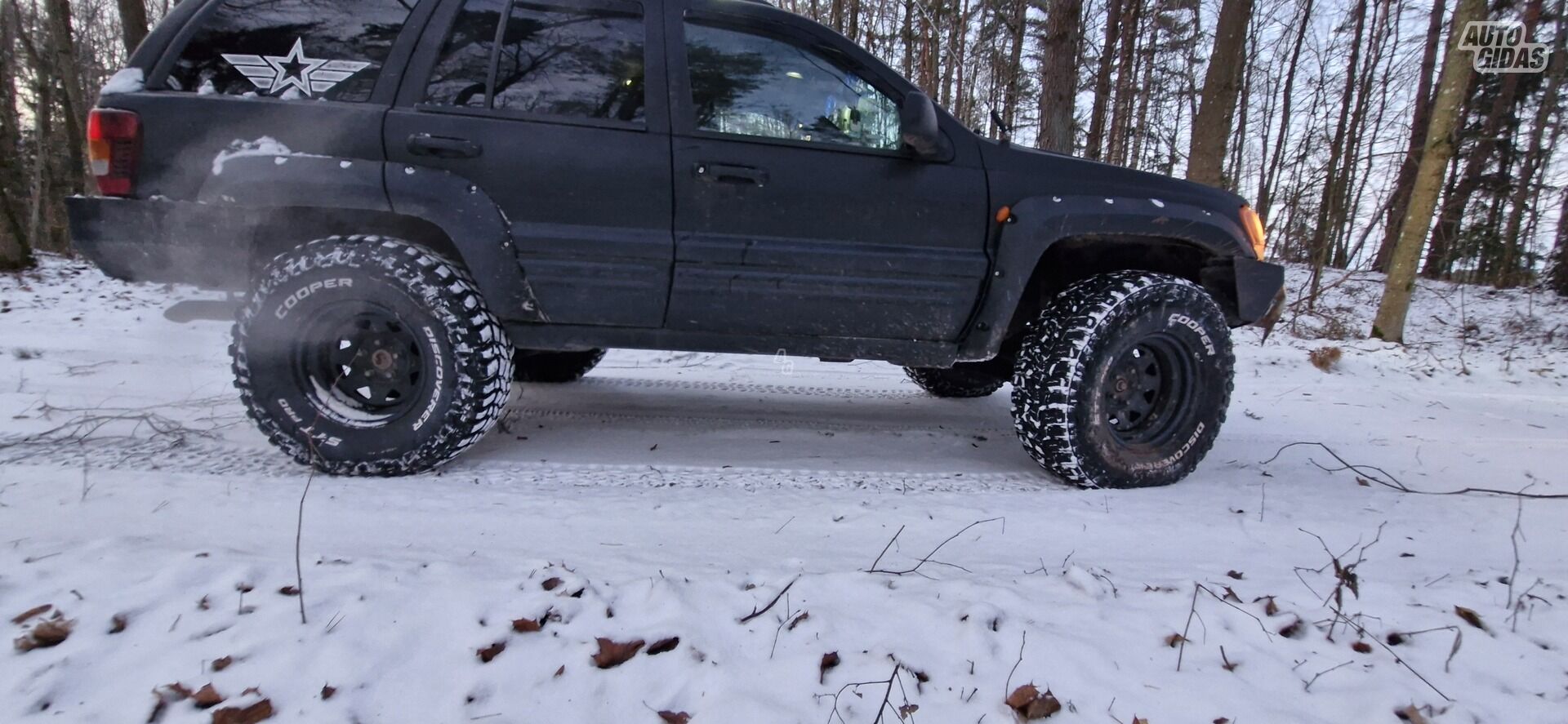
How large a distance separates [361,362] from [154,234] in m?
0.83

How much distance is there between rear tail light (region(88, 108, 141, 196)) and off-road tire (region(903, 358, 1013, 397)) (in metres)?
3.65

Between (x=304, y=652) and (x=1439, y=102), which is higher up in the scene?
(x=1439, y=102)

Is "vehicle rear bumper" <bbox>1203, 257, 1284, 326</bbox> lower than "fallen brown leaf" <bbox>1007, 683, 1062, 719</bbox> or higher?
higher

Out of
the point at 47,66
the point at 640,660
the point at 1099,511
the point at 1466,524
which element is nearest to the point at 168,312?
the point at 640,660

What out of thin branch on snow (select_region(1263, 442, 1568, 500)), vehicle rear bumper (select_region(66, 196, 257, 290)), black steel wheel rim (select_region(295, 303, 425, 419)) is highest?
vehicle rear bumper (select_region(66, 196, 257, 290))

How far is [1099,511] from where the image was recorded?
2.67 m

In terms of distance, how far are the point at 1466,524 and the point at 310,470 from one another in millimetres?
4383

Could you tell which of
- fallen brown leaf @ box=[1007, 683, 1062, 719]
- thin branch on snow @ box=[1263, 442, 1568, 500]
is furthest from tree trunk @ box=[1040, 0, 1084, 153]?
fallen brown leaf @ box=[1007, 683, 1062, 719]

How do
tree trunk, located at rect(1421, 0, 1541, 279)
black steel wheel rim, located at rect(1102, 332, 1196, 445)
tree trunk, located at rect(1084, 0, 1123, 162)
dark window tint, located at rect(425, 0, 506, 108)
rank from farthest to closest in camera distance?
tree trunk, located at rect(1421, 0, 1541, 279) → tree trunk, located at rect(1084, 0, 1123, 162) → black steel wheel rim, located at rect(1102, 332, 1196, 445) → dark window tint, located at rect(425, 0, 506, 108)

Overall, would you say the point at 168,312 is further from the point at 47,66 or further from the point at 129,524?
the point at 47,66

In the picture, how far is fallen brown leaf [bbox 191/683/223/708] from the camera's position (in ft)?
4.50

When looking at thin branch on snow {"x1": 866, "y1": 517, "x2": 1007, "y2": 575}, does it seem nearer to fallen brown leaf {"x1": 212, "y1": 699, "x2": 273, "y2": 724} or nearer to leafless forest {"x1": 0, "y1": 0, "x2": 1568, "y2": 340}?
fallen brown leaf {"x1": 212, "y1": 699, "x2": 273, "y2": 724}

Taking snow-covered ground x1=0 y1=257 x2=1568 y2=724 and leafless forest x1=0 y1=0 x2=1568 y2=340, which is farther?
leafless forest x1=0 y1=0 x2=1568 y2=340

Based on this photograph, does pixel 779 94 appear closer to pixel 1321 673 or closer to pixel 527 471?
pixel 527 471
